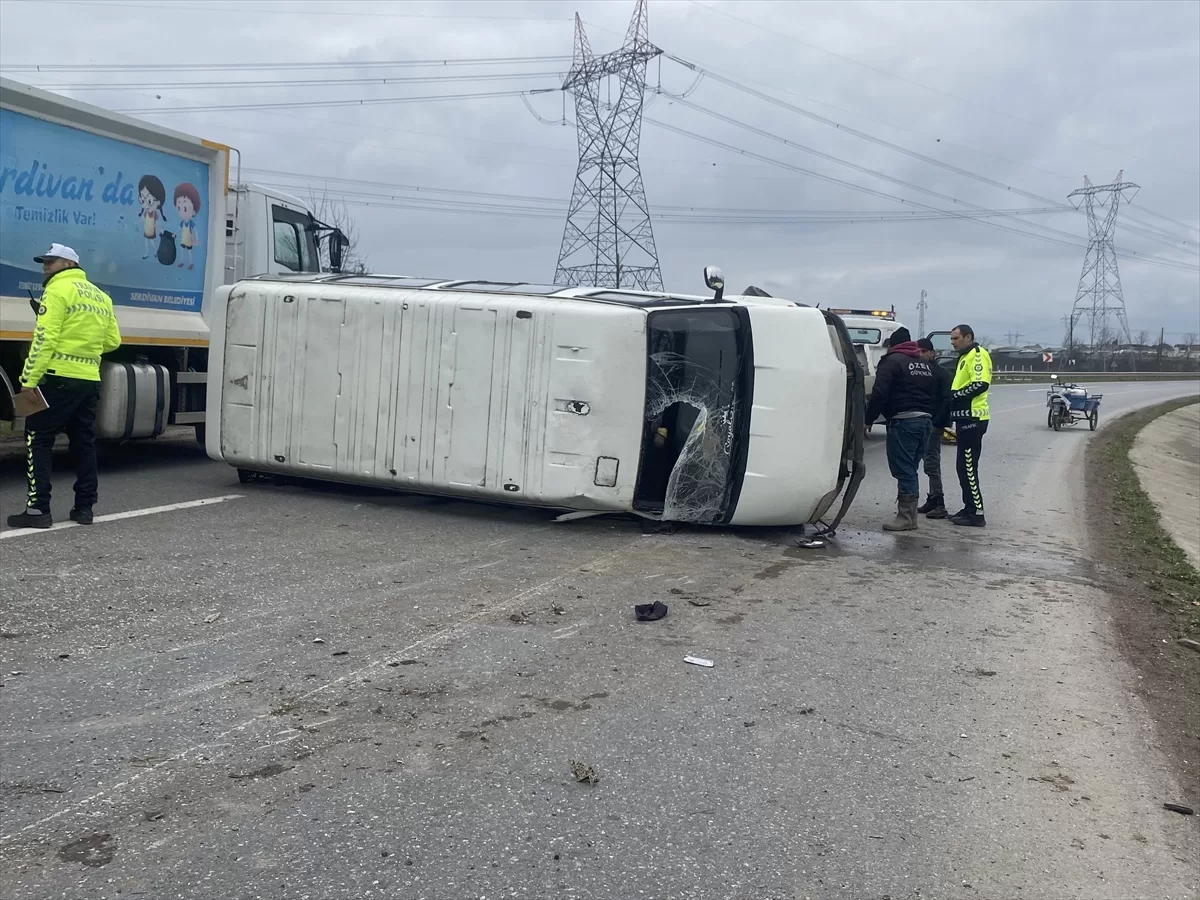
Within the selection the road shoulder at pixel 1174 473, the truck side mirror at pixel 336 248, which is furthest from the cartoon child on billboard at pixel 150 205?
the road shoulder at pixel 1174 473

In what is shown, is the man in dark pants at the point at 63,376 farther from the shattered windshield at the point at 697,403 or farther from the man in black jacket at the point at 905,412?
the man in black jacket at the point at 905,412

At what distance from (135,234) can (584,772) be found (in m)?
8.26

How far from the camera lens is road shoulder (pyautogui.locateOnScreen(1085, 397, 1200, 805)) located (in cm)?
467

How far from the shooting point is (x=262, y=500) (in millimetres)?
8820

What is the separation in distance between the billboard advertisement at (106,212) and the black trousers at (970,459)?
768 cm

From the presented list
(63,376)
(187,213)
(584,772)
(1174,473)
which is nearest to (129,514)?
(63,376)

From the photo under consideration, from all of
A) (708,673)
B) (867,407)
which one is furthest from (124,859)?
(867,407)

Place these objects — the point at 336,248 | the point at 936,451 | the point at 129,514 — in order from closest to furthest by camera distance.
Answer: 1. the point at 129,514
2. the point at 936,451
3. the point at 336,248

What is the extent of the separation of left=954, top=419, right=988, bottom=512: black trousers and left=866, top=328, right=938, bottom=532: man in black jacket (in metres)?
0.62

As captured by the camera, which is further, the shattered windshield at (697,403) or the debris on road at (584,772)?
the shattered windshield at (697,403)

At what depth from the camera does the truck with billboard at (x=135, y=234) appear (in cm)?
863

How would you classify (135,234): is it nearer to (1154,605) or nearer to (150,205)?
(150,205)

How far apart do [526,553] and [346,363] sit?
2.63 m

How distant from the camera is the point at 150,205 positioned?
1010 cm
